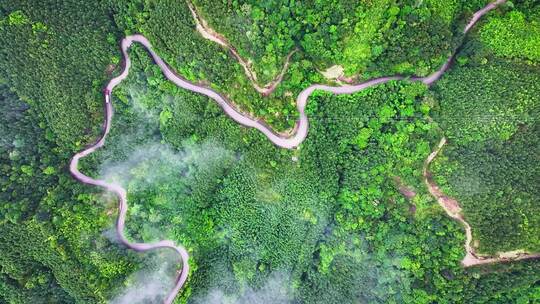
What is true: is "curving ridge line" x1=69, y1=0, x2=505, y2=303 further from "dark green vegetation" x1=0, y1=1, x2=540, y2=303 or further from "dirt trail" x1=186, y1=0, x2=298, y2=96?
"dirt trail" x1=186, y1=0, x2=298, y2=96

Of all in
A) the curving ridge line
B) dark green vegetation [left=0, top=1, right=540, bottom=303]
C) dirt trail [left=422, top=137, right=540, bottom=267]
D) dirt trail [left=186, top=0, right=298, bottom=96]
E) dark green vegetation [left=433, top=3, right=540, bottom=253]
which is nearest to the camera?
dark green vegetation [left=433, top=3, right=540, bottom=253]

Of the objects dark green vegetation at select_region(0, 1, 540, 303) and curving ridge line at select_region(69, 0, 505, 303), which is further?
curving ridge line at select_region(69, 0, 505, 303)

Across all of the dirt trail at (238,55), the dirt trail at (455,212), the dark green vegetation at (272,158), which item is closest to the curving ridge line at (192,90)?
the dark green vegetation at (272,158)

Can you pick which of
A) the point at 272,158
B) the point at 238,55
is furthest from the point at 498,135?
the point at 238,55

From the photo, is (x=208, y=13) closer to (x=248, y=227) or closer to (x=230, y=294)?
(x=248, y=227)

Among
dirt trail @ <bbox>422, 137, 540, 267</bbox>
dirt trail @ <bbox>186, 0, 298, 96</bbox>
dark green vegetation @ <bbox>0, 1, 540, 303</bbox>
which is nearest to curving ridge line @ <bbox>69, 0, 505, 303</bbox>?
dark green vegetation @ <bbox>0, 1, 540, 303</bbox>
